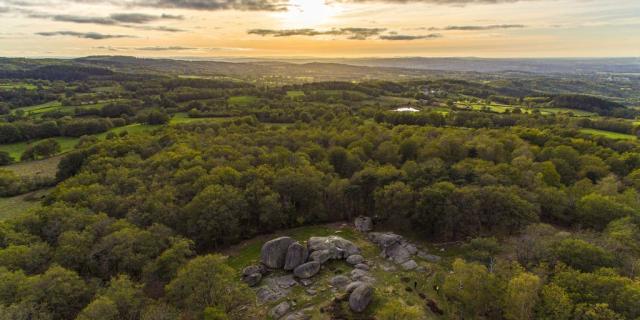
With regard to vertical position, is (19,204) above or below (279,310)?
above

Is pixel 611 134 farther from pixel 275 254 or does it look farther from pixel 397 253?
pixel 275 254

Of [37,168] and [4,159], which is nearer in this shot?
[37,168]

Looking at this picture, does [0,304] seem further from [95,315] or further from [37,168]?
[37,168]

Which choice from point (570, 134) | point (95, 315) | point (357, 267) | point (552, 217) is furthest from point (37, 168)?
point (570, 134)

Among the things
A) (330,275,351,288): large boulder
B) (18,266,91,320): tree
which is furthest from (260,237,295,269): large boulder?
(18,266,91,320): tree

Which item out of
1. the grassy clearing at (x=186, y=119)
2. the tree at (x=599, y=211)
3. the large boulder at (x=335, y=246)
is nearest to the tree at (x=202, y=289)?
the large boulder at (x=335, y=246)

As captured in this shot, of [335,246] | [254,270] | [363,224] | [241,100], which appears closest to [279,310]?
[254,270]
